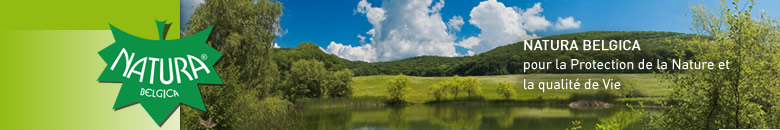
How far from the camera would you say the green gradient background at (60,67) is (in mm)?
4109

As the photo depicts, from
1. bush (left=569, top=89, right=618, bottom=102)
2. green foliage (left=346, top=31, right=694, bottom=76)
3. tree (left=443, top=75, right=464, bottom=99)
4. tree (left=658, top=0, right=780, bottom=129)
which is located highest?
green foliage (left=346, top=31, right=694, bottom=76)

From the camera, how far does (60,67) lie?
14.2 ft

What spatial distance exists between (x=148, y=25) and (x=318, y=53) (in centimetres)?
5047

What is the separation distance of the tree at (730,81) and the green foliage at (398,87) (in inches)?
1733

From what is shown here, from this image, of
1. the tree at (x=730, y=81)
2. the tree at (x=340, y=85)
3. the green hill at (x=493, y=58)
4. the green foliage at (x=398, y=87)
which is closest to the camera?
the tree at (x=730, y=81)

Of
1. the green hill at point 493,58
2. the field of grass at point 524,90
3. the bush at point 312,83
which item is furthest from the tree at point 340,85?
the green hill at point 493,58

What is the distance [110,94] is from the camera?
14.3 ft

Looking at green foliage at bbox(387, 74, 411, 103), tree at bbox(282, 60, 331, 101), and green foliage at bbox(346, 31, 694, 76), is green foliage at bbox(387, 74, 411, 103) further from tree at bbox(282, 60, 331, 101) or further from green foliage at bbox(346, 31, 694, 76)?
green foliage at bbox(346, 31, 694, 76)

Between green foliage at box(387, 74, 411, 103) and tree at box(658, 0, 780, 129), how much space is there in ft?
144

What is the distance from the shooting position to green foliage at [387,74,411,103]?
169 feet

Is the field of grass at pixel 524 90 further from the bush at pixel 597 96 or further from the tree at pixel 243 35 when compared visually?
the tree at pixel 243 35

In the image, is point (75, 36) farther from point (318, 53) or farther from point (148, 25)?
point (318, 53)

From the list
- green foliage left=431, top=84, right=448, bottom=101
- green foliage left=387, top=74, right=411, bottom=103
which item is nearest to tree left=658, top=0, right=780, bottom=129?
green foliage left=387, top=74, right=411, bottom=103

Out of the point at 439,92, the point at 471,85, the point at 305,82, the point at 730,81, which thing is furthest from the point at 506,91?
the point at 730,81
